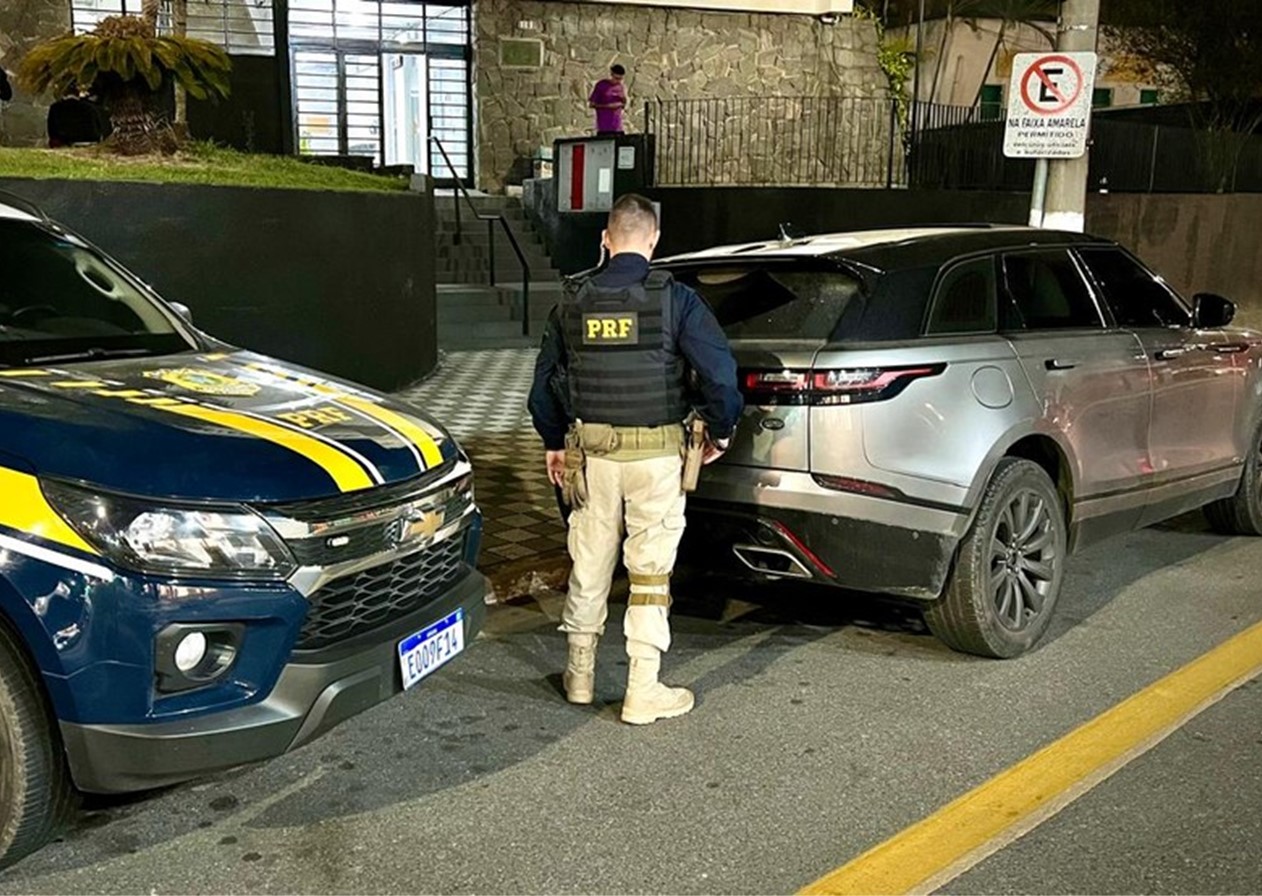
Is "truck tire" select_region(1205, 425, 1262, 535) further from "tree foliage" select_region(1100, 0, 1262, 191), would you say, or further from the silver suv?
"tree foliage" select_region(1100, 0, 1262, 191)

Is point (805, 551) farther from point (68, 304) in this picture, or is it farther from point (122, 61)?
point (122, 61)

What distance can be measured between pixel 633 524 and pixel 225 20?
49.2ft

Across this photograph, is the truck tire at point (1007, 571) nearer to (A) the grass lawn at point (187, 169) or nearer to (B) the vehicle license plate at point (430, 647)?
(B) the vehicle license plate at point (430, 647)

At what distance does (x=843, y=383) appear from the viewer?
4.43m

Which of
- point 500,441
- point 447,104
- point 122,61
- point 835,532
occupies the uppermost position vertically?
point 447,104

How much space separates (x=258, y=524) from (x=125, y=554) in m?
0.32

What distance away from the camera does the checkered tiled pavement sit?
6.38 metres

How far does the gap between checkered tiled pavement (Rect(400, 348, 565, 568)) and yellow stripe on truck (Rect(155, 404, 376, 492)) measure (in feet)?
8.20

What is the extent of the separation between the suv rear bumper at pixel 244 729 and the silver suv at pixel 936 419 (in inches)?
68.6

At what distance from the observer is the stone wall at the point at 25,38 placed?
52.9 ft

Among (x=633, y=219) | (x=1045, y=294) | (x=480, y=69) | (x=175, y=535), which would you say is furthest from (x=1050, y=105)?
(x=480, y=69)

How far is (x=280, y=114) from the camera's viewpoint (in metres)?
17.0

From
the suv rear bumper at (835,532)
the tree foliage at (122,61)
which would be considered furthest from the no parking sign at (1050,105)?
the tree foliage at (122,61)

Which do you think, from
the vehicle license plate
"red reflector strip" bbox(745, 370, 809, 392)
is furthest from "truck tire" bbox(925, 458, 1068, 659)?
the vehicle license plate
